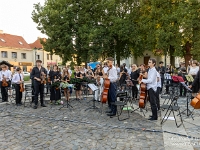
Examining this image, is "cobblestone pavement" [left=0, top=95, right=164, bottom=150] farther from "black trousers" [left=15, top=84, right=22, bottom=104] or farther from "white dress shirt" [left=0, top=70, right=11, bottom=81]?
"white dress shirt" [left=0, top=70, right=11, bottom=81]

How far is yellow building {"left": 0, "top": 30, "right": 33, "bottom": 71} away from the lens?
44.5 metres

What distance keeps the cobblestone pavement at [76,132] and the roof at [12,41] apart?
4110 cm

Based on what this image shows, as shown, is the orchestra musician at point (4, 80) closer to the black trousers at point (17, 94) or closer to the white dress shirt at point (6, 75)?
the white dress shirt at point (6, 75)

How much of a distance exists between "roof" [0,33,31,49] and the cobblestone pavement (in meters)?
41.1

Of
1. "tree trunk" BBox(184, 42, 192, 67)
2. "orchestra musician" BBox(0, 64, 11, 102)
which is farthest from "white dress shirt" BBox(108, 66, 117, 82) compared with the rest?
"tree trunk" BBox(184, 42, 192, 67)

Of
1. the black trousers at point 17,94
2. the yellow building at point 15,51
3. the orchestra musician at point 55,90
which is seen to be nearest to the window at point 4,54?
the yellow building at point 15,51

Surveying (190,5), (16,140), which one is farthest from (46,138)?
(190,5)

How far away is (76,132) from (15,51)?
147 feet

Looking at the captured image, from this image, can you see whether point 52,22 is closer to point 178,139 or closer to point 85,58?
point 85,58

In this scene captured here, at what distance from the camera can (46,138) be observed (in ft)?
17.2

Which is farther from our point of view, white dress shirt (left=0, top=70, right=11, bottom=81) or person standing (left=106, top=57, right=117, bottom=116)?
white dress shirt (left=0, top=70, right=11, bottom=81)

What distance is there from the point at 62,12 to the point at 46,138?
18527 millimetres

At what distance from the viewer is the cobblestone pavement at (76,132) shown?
15.6 feet

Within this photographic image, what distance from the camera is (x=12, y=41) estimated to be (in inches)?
1879
